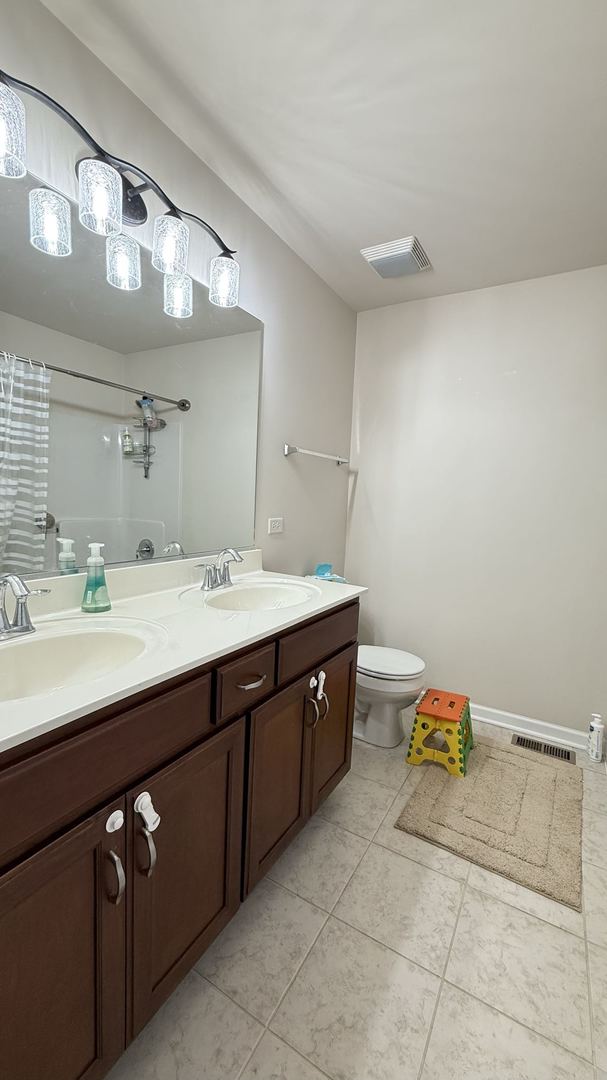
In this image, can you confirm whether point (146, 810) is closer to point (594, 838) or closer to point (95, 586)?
point (95, 586)

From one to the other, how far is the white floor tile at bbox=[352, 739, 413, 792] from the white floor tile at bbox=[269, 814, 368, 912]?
1.18ft

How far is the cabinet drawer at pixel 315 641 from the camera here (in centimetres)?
121

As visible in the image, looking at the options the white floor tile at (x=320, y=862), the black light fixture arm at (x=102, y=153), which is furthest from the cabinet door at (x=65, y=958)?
the black light fixture arm at (x=102, y=153)

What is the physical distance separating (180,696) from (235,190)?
72.2 inches

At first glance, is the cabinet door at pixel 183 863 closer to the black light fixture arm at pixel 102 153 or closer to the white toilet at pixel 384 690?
the white toilet at pixel 384 690

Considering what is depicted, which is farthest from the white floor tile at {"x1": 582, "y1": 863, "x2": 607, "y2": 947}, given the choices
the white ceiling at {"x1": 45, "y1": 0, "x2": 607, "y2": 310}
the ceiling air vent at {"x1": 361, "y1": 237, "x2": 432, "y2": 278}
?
the ceiling air vent at {"x1": 361, "y1": 237, "x2": 432, "y2": 278}

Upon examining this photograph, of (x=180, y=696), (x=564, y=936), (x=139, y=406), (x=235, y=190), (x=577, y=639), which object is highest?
(x=235, y=190)

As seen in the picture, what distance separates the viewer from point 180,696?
0.87 meters

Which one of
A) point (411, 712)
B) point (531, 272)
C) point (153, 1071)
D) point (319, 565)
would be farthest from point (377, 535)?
point (153, 1071)

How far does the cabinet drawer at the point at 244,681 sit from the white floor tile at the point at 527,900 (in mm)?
1005

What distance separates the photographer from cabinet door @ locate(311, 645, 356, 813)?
142 centimetres

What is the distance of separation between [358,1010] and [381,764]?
1.01 metres

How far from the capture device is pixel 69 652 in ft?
3.27

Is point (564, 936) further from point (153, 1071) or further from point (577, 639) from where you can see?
point (577, 639)
